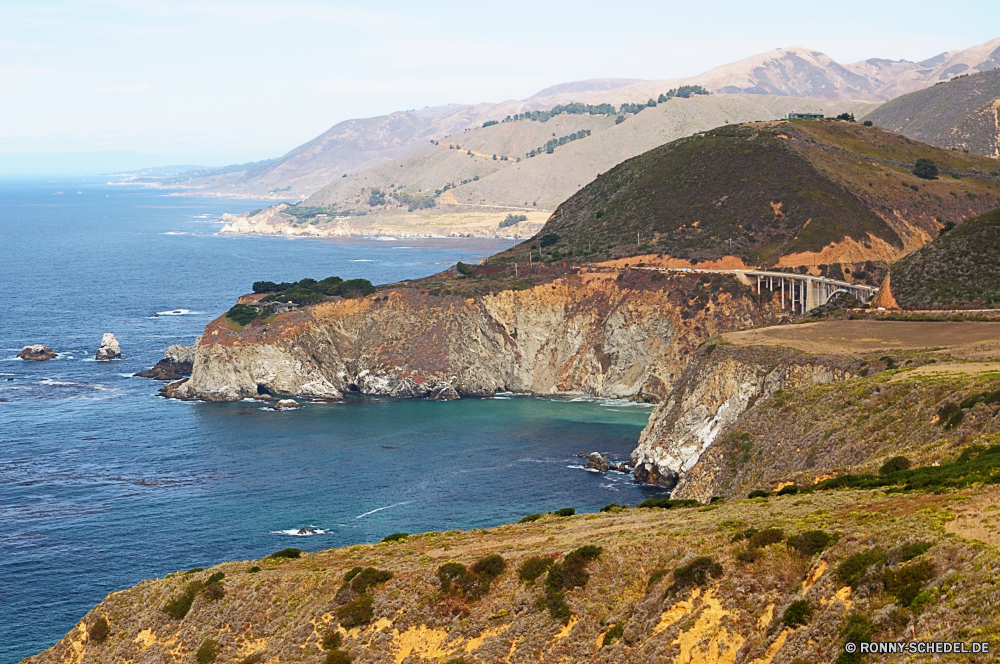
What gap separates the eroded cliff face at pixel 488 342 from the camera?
132 m

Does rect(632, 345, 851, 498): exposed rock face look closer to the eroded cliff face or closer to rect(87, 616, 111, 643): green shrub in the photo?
the eroded cliff face

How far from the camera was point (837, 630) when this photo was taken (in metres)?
32.0

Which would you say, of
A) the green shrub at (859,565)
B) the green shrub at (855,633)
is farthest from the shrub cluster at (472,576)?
the green shrub at (855,633)

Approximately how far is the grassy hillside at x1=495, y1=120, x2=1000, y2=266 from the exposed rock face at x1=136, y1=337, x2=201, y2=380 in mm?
49225

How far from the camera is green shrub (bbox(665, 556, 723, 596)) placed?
38062mm

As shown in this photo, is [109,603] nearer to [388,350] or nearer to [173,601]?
[173,601]

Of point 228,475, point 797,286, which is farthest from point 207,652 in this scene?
point 797,286

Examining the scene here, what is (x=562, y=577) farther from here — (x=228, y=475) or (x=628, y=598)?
(x=228, y=475)

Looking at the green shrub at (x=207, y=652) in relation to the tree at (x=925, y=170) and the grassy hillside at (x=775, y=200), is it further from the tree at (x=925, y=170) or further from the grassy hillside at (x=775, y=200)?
the tree at (x=925, y=170)

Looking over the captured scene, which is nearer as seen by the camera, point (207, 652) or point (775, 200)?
point (207, 652)

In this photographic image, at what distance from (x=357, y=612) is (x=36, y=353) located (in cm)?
12267

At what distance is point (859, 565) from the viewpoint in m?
33.8

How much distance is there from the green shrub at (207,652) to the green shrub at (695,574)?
769 inches

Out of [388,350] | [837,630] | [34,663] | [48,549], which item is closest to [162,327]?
[388,350]
